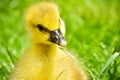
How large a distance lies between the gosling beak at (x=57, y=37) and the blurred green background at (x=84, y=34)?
490 millimetres

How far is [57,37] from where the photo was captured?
3562 mm

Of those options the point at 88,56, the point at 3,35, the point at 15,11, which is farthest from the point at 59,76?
the point at 15,11

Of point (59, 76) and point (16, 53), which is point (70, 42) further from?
point (59, 76)

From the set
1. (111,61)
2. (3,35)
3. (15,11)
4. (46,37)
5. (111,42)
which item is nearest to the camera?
(46,37)

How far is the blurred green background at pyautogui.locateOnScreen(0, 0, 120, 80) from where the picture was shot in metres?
4.29

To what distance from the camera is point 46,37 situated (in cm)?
359

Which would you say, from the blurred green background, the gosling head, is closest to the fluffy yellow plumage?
the gosling head

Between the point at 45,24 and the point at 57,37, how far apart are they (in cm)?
9

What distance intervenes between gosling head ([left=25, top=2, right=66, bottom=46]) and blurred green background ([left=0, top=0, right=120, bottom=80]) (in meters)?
0.47

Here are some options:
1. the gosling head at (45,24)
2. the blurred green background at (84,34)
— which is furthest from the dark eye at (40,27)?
the blurred green background at (84,34)

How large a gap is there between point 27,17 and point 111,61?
1.92ft

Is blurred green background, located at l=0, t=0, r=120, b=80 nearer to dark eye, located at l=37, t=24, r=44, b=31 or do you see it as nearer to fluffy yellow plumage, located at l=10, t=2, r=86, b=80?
fluffy yellow plumage, located at l=10, t=2, r=86, b=80

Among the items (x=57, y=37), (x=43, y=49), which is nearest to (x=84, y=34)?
(x=43, y=49)

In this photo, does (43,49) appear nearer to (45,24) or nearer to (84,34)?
(45,24)
